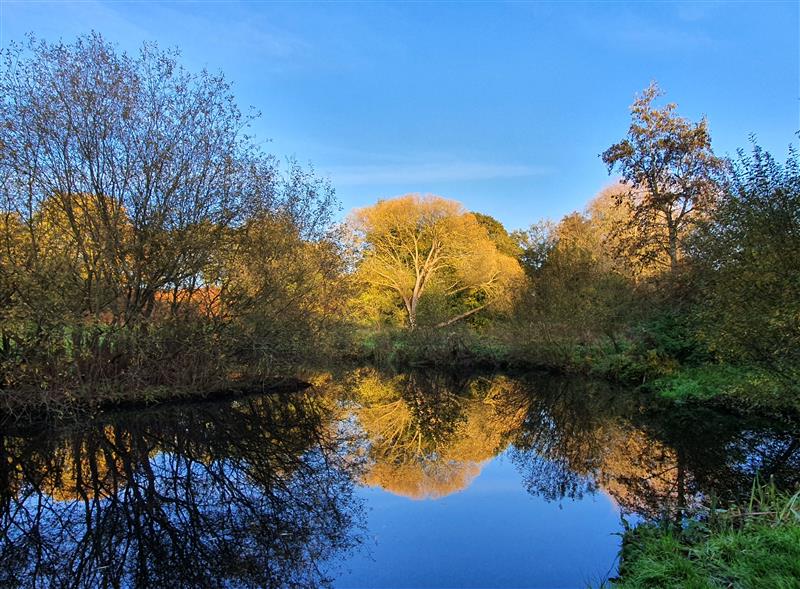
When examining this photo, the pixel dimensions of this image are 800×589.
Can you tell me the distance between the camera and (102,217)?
39.7ft

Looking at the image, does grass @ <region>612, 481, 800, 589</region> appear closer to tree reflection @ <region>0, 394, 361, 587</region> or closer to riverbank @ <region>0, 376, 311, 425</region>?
tree reflection @ <region>0, 394, 361, 587</region>

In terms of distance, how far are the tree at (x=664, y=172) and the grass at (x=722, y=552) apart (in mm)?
16360

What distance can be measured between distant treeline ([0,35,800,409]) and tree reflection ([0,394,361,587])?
2.30m

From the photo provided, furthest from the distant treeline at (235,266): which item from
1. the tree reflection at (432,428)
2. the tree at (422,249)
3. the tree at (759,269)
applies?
the tree at (422,249)

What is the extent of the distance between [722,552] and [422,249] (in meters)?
35.8

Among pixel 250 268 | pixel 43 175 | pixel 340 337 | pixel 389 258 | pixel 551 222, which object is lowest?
pixel 340 337

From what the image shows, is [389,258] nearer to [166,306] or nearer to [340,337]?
[340,337]

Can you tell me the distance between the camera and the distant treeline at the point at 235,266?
31.0ft

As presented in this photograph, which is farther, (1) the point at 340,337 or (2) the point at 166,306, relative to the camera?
(1) the point at 340,337

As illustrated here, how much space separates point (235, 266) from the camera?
13930 millimetres

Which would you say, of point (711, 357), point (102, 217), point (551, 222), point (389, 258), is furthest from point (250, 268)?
point (551, 222)

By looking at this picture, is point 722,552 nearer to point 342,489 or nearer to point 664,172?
point 342,489

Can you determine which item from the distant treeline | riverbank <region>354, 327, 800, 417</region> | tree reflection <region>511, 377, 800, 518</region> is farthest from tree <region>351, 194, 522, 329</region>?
tree reflection <region>511, 377, 800, 518</region>

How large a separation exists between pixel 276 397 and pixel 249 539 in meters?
10.4
